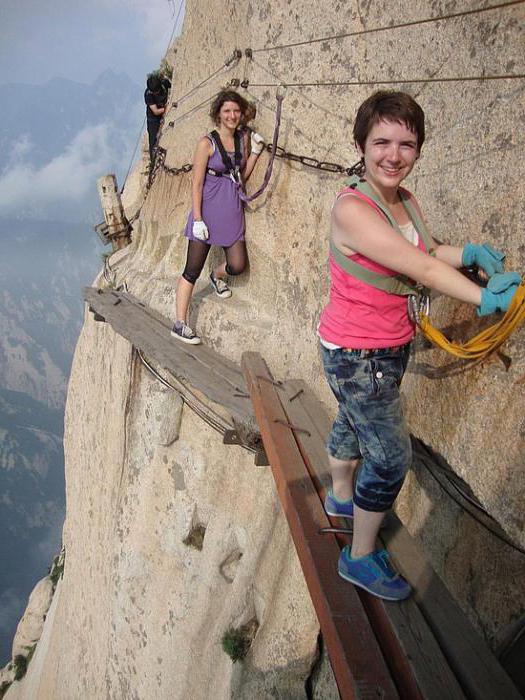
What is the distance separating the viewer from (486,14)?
304cm

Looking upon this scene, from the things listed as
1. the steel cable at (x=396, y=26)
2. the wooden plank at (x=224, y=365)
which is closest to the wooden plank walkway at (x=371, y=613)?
the wooden plank at (x=224, y=365)

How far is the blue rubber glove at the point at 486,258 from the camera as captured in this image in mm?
2328

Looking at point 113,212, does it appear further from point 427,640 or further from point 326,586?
point 427,640

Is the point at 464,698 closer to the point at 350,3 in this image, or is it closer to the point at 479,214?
the point at 479,214

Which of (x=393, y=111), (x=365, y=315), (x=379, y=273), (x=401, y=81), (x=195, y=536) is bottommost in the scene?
(x=195, y=536)

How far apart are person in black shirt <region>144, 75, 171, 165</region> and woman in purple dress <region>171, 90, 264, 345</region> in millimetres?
5270

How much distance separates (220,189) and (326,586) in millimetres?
4252

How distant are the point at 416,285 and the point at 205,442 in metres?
5.00

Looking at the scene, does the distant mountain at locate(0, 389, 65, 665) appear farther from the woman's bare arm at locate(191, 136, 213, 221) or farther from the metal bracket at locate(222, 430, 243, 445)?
the woman's bare arm at locate(191, 136, 213, 221)

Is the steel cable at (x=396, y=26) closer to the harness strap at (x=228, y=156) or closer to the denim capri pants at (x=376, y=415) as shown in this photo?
the harness strap at (x=228, y=156)

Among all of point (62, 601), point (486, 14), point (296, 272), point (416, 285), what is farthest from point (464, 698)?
point (62, 601)

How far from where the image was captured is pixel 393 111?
209 cm

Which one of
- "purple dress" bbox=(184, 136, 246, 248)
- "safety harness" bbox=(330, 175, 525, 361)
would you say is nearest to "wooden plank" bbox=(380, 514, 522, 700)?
"safety harness" bbox=(330, 175, 525, 361)

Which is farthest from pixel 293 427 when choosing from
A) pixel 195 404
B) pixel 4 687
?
pixel 4 687
